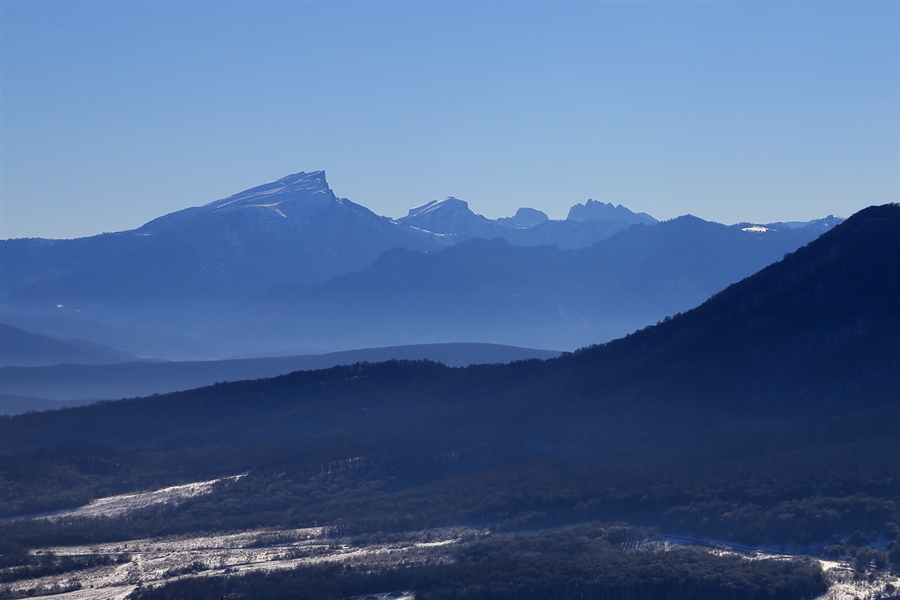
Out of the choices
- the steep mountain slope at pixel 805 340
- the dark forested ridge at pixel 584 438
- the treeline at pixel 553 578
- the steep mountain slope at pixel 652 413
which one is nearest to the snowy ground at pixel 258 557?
the treeline at pixel 553 578

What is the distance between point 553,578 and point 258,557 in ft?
87.7

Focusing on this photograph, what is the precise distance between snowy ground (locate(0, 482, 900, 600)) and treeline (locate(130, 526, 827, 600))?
1740 mm

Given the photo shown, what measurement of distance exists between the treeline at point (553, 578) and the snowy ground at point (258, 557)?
1.74m

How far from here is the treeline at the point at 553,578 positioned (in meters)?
75.1

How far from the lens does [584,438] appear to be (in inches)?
4988

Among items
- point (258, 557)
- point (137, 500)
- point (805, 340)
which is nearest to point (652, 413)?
point (805, 340)

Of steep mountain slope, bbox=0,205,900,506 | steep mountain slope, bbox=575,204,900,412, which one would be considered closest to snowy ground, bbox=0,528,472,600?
steep mountain slope, bbox=0,205,900,506

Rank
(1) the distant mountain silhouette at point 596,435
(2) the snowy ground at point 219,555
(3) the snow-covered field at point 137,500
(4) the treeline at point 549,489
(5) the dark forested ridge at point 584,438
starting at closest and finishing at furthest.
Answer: (2) the snowy ground at point 219,555, (4) the treeline at point 549,489, (5) the dark forested ridge at point 584,438, (1) the distant mountain silhouette at point 596,435, (3) the snow-covered field at point 137,500

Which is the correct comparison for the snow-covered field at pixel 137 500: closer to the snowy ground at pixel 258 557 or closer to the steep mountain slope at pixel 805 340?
the snowy ground at pixel 258 557

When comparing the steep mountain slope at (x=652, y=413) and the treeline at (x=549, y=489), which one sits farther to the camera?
the steep mountain slope at (x=652, y=413)

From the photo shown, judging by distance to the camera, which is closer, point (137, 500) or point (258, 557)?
point (258, 557)

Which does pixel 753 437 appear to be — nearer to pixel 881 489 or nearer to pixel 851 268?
pixel 881 489

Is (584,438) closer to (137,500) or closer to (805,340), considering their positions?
(805,340)

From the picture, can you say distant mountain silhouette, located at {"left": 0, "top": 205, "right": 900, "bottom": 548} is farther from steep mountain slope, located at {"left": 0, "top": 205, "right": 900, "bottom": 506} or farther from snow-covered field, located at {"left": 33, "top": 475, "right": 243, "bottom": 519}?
snow-covered field, located at {"left": 33, "top": 475, "right": 243, "bottom": 519}
